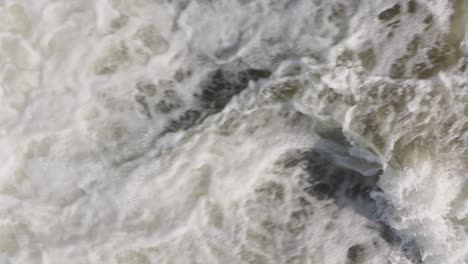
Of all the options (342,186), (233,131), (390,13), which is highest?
(390,13)

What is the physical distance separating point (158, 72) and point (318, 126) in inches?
35.0

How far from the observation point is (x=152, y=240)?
2.48 metres

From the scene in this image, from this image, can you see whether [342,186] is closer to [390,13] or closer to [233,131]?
[233,131]

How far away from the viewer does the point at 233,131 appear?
2.54m

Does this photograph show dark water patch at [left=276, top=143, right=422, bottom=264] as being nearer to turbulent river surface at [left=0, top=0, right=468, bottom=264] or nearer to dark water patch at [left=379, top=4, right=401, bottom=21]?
turbulent river surface at [left=0, top=0, right=468, bottom=264]

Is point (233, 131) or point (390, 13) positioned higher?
point (390, 13)

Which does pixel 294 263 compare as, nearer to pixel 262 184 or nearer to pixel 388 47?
pixel 262 184

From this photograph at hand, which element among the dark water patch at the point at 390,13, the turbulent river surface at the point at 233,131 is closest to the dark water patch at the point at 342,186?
the turbulent river surface at the point at 233,131

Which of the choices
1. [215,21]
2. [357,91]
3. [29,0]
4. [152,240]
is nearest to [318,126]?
[357,91]

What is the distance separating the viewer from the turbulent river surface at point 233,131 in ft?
8.09

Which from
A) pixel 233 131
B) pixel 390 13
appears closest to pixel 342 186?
pixel 233 131

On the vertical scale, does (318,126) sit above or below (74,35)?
below

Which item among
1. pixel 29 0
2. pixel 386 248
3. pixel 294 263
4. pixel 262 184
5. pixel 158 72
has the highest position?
pixel 29 0

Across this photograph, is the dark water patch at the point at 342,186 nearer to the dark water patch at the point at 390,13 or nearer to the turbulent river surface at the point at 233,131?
the turbulent river surface at the point at 233,131
